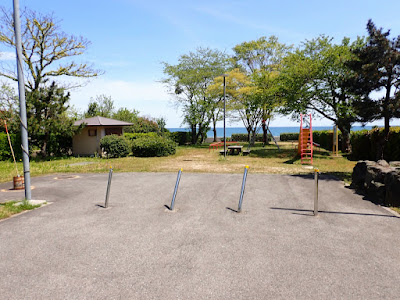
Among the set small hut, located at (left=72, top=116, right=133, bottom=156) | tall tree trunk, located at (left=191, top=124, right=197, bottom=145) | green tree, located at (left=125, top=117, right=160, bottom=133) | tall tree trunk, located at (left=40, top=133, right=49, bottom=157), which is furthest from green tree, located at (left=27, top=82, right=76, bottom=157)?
tall tree trunk, located at (left=191, top=124, right=197, bottom=145)

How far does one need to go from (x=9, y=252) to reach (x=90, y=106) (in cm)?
4149

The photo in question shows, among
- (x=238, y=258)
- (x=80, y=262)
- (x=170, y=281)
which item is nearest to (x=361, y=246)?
(x=238, y=258)

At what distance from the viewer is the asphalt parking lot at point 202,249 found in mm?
3658

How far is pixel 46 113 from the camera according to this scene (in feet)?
64.5

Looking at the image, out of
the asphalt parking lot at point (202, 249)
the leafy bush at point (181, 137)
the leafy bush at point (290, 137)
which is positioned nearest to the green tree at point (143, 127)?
the leafy bush at point (181, 137)

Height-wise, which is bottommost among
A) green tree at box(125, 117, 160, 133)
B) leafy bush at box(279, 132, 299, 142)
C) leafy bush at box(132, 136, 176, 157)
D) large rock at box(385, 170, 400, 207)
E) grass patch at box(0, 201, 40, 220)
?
grass patch at box(0, 201, 40, 220)

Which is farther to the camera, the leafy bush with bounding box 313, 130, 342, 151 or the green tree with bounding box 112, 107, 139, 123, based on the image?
the green tree with bounding box 112, 107, 139, 123

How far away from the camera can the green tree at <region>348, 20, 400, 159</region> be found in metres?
10.5

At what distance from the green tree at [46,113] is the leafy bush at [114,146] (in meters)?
2.40

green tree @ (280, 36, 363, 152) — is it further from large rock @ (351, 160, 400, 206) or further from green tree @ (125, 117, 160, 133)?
green tree @ (125, 117, 160, 133)

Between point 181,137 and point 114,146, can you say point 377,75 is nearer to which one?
point 114,146

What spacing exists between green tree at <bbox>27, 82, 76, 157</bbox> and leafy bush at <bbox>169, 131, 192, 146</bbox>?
58.7 feet

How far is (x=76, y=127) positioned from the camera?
20.8 m

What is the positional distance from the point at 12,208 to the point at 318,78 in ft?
64.6
